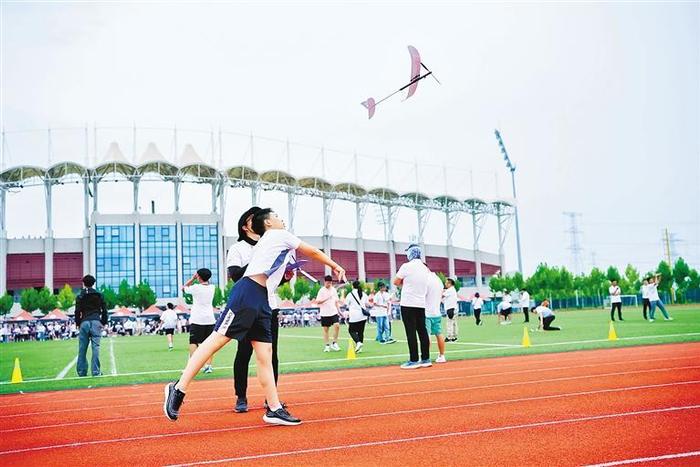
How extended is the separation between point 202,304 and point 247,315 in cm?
654

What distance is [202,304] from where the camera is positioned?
12.4m

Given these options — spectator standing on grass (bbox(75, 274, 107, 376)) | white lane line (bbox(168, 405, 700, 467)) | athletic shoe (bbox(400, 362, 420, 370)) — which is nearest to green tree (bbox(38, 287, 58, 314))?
spectator standing on grass (bbox(75, 274, 107, 376))

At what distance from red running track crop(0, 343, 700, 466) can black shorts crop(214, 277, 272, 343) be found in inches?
32.8

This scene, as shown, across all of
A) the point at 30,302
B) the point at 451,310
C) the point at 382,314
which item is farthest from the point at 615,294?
the point at 30,302

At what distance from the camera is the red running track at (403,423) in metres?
4.81

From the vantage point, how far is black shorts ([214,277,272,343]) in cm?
611

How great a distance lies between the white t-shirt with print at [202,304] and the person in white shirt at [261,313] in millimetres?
6246

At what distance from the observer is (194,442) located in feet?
18.3

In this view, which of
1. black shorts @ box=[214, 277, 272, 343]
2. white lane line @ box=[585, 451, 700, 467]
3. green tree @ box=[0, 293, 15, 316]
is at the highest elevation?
green tree @ box=[0, 293, 15, 316]

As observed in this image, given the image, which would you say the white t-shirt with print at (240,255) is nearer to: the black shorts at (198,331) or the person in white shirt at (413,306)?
the person in white shirt at (413,306)

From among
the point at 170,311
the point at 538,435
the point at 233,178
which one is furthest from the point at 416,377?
the point at 233,178

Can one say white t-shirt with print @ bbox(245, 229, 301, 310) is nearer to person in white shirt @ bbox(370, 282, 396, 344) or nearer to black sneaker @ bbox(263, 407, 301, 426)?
black sneaker @ bbox(263, 407, 301, 426)

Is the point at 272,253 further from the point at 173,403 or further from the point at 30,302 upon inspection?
the point at 30,302

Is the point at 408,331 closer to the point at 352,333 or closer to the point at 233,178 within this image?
the point at 352,333
